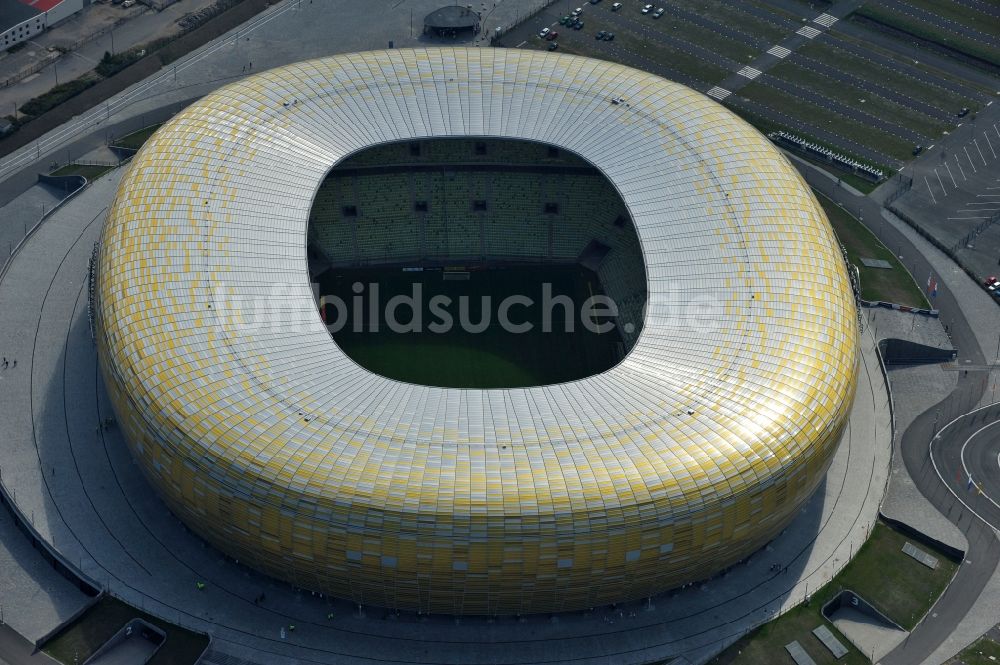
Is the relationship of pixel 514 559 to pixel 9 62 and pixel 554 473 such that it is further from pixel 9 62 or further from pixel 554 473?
→ pixel 9 62

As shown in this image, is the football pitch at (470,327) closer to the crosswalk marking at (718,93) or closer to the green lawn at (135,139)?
the green lawn at (135,139)

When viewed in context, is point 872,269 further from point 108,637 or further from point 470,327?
point 108,637

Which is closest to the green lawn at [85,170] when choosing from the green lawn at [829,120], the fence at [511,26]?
the fence at [511,26]

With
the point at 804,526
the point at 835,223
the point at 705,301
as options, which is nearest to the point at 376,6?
the point at 835,223

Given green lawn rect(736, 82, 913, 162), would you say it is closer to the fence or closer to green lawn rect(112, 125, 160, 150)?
the fence

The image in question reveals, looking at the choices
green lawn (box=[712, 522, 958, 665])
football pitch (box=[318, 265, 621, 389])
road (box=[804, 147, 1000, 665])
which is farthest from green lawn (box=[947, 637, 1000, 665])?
football pitch (box=[318, 265, 621, 389])
